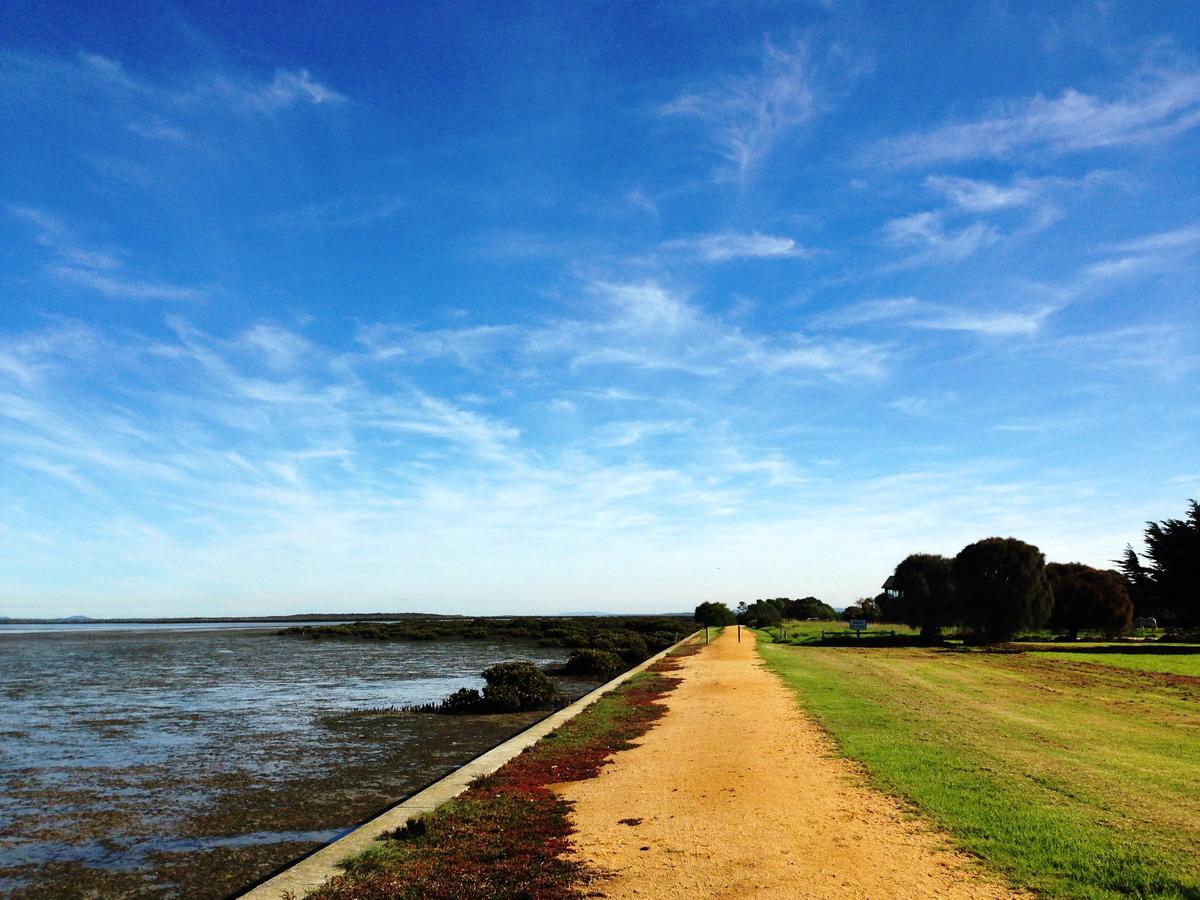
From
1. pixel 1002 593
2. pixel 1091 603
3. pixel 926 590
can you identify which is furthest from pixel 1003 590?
pixel 1091 603

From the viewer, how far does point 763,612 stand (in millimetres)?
121312

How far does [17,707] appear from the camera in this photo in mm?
24922

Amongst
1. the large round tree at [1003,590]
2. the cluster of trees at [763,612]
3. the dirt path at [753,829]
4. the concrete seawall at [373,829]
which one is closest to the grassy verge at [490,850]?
the concrete seawall at [373,829]

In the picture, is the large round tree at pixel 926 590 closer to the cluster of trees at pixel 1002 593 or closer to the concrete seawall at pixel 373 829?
the cluster of trees at pixel 1002 593

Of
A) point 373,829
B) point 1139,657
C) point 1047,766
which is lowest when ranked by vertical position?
point 373,829

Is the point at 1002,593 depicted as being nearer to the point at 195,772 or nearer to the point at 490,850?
the point at 195,772

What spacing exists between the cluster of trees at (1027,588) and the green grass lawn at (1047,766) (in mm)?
27022

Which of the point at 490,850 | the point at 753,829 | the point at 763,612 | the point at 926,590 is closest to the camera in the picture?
the point at 490,850

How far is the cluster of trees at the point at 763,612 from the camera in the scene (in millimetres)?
114706

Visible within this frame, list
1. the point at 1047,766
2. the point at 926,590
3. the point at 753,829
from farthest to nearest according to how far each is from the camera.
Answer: the point at 926,590, the point at 1047,766, the point at 753,829

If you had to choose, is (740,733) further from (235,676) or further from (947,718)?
(235,676)

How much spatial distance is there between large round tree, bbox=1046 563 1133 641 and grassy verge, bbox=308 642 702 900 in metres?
59.3

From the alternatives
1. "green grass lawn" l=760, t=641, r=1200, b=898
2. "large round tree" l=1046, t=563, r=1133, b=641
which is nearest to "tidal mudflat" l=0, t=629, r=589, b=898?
"green grass lawn" l=760, t=641, r=1200, b=898

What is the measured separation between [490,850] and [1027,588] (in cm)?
5397
